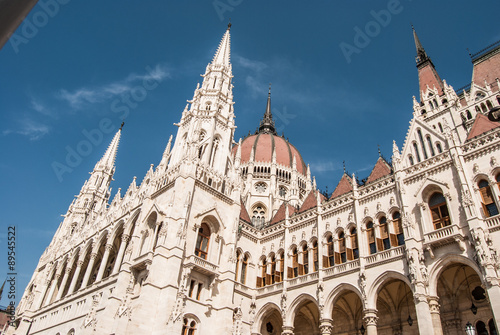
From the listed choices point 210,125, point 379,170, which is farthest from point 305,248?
point 210,125

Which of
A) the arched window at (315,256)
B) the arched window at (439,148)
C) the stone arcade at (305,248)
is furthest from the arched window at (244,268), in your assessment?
the arched window at (439,148)

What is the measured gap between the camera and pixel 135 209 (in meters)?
27.8

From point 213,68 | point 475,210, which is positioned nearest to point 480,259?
point 475,210

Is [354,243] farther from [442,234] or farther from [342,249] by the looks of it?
[442,234]

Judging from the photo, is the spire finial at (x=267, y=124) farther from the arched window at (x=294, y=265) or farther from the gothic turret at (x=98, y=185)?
the arched window at (x=294, y=265)

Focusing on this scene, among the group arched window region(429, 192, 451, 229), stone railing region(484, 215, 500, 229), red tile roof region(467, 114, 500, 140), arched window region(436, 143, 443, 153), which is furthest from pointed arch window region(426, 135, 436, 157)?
stone railing region(484, 215, 500, 229)

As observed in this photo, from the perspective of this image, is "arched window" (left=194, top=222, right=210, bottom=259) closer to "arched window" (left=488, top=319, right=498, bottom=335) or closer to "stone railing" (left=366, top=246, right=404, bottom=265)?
A: "stone railing" (left=366, top=246, right=404, bottom=265)

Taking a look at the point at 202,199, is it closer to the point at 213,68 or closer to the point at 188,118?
the point at 188,118

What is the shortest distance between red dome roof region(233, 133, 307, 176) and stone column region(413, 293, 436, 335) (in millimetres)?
31883

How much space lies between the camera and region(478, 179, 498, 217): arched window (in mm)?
17594

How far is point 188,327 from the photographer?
2095 centimetres

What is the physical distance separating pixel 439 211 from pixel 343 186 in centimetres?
905

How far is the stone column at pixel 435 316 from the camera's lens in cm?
1650

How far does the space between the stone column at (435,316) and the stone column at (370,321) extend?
115 inches
